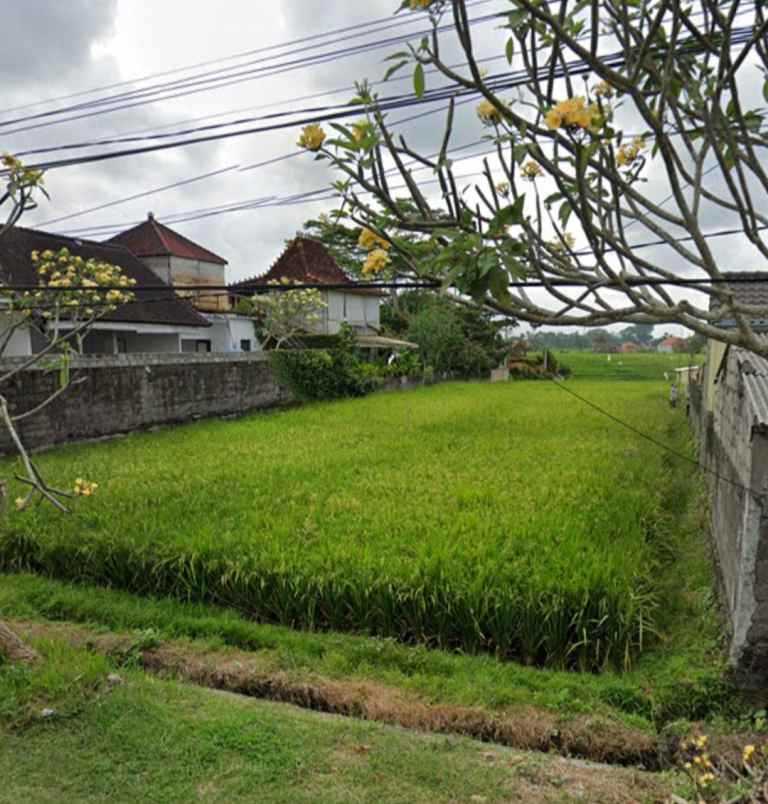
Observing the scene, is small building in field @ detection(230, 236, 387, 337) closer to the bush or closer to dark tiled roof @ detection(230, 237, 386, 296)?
dark tiled roof @ detection(230, 237, 386, 296)

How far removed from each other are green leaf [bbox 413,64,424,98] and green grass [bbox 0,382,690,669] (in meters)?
2.89

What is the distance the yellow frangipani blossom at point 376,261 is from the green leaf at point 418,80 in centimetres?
52

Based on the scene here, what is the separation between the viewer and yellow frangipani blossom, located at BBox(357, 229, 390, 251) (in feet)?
7.14

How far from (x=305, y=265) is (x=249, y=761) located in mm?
19990

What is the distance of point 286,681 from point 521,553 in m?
1.87

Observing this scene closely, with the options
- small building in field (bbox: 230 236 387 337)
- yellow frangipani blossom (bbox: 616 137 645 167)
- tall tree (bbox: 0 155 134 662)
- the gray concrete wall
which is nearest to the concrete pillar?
the gray concrete wall

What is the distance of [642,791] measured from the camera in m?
2.47

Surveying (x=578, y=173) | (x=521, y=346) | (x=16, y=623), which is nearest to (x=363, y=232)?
(x=578, y=173)

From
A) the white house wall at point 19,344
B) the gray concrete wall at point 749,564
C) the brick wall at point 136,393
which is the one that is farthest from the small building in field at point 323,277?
the gray concrete wall at point 749,564

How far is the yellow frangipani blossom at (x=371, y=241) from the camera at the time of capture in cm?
218

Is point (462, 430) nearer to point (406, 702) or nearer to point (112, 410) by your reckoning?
point (112, 410)

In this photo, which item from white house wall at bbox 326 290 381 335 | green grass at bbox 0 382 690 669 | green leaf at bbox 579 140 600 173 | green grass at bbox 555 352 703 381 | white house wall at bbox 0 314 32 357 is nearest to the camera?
green leaf at bbox 579 140 600 173

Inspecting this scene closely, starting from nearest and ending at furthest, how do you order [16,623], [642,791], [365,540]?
[642,791] → [16,623] → [365,540]

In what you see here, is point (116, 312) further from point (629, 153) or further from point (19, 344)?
point (629, 153)
